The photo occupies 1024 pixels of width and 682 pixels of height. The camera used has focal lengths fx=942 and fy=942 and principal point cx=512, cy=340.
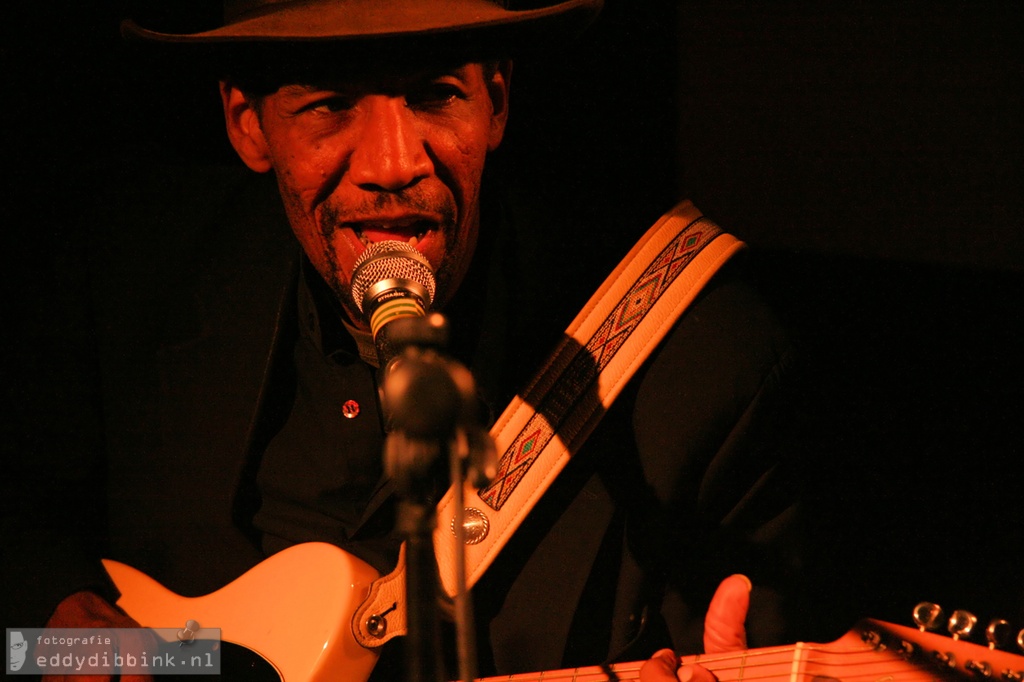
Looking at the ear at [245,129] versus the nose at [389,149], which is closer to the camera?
the nose at [389,149]

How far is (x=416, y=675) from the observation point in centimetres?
97

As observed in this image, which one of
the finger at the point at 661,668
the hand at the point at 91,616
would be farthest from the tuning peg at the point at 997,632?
the hand at the point at 91,616

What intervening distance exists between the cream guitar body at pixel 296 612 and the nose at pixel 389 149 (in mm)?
662

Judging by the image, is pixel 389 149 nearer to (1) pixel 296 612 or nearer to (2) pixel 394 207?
(2) pixel 394 207

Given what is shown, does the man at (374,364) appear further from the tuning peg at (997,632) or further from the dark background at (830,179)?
the tuning peg at (997,632)

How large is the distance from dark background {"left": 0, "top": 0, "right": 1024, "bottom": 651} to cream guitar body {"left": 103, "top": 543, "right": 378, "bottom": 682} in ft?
2.54

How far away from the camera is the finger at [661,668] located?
138cm

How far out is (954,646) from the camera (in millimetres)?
1146

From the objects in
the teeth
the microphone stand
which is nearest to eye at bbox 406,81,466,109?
the teeth

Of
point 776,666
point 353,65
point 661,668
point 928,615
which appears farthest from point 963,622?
point 353,65

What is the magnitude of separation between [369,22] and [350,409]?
0.75 m

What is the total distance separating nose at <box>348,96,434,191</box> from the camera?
158 centimetres

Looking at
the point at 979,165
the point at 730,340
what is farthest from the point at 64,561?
the point at 979,165

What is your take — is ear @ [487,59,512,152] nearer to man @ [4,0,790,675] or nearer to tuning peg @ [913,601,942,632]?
man @ [4,0,790,675]
